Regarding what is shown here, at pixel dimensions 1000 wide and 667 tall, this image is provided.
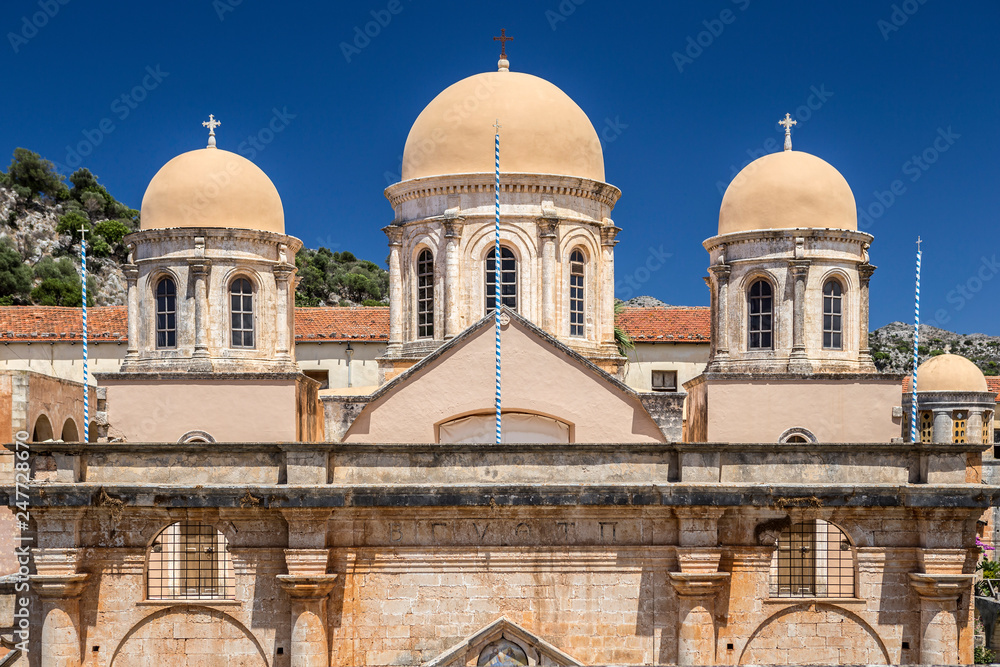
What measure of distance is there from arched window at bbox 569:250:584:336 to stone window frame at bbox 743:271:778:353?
12.3 feet

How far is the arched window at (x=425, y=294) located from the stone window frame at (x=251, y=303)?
12.5ft

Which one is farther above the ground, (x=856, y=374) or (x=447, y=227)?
(x=447, y=227)

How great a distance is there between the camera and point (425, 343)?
22750 mm

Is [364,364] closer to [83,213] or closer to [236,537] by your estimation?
[236,537]

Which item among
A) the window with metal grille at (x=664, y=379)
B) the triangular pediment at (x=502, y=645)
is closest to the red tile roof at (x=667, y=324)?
the window with metal grille at (x=664, y=379)

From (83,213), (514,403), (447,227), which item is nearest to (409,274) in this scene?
(447,227)

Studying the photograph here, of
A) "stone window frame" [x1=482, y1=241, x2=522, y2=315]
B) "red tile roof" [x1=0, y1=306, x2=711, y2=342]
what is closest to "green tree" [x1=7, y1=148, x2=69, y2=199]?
"red tile roof" [x1=0, y1=306, x2=711, y2=342]

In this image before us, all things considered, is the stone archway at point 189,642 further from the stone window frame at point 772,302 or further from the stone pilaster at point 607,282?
the stone window frame at point 772,302

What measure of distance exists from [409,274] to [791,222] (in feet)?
28.8

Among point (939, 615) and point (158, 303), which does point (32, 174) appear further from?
point (939, 615)

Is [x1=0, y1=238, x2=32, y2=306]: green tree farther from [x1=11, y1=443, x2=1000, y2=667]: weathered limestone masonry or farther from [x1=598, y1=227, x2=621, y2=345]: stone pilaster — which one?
[x1=11, y1=443, x2=1000, y2=667]: weathered limestone masonry

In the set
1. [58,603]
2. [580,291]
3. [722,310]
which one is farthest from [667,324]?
[58,603]

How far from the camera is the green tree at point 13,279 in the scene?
2228 inches

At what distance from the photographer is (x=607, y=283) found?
77.1 feet
